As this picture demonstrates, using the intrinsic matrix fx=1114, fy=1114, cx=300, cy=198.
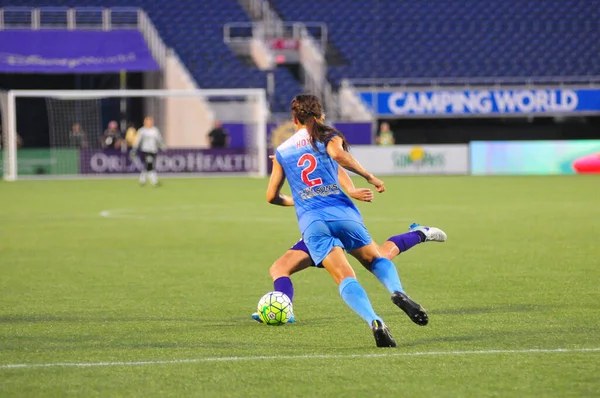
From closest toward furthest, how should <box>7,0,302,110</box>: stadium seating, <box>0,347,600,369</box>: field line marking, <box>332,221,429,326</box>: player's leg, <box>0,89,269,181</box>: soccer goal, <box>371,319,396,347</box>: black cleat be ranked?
<box>0,347,600,369</box>: field line marking
<box>371,319,396,347</box>: black cleat
<box>332,221,429,326</box>: player's leg
<box>0,89,269,181</box>: soccer goal
<box>7,0,302,110</box>: stadium seating

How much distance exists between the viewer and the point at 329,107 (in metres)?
38.2

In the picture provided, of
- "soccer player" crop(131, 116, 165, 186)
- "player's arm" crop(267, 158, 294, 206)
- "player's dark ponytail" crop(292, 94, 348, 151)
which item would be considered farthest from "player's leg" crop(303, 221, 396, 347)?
"soccer player" crop(131, 116, 165, 186)

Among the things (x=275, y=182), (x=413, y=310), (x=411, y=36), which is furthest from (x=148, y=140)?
(x=413, y=310)

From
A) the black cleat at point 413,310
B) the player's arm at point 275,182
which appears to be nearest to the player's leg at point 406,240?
the player's arm at point 275,182

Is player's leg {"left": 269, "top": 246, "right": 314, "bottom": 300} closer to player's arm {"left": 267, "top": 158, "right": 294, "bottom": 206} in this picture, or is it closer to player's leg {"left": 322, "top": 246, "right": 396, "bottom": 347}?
player's arm {"left": 267, "top": 158, "right": 294, "bottom": 206}

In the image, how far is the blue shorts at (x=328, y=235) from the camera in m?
7.38

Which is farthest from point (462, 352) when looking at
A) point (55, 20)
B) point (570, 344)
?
point (55, 20)

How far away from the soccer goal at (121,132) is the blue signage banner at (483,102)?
13.7 feet

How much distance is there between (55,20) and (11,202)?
637 inches

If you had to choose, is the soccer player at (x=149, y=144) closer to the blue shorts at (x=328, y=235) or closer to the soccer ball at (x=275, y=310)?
the soccer ball at (x=275, y=310)

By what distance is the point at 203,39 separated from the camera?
40.4 metres

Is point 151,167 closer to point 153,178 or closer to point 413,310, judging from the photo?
point 153,178

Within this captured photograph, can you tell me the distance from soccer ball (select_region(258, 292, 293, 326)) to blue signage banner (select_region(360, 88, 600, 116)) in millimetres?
29525

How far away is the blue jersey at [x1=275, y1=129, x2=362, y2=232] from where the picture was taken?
24.3 feet
